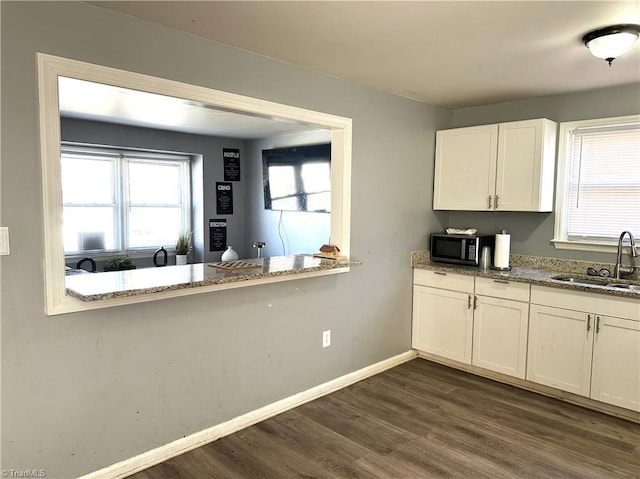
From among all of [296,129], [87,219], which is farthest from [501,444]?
[87,219]

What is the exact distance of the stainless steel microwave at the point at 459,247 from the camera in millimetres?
3842

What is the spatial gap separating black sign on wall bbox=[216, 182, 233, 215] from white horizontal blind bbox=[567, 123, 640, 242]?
399 cm

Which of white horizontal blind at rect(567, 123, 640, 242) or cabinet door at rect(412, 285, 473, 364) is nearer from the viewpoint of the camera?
white horizontal blind at rect(567, 123, 640, 242)

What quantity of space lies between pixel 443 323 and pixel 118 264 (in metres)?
3.48

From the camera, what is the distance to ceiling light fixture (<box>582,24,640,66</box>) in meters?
2.24

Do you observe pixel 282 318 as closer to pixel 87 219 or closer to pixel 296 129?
pixel 296 129

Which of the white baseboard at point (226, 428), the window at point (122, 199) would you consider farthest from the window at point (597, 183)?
the window at point (122, 199)

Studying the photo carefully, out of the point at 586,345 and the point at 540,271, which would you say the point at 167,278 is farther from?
the point at 540,271

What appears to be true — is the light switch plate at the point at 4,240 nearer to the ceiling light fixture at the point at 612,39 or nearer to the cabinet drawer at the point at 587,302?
the ceiling light fixture at the point at 612,39

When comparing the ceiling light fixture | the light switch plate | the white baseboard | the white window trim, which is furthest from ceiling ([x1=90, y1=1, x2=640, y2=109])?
the white baseboard

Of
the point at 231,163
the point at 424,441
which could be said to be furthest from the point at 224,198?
the point at 424,441

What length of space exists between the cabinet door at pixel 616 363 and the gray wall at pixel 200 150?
4330mm

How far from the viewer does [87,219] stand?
5.00 meters

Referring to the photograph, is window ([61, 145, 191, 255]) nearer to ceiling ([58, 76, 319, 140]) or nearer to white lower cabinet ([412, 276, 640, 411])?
ceiling ([58, 76, 319, 140])
